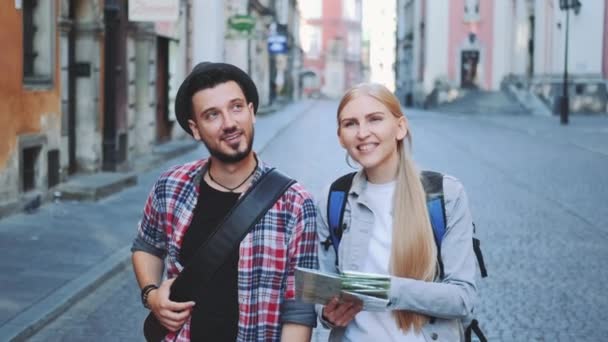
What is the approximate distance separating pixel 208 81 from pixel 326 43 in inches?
4418

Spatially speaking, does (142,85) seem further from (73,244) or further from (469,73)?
(469,73)

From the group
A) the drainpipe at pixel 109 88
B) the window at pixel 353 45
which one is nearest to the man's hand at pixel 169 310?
the drainpipe at pixel 109 88

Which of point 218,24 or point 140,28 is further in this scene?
point 218,24

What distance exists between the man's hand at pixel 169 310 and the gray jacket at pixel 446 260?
0.38m

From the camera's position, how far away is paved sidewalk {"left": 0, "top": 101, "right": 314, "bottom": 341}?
23.0 feet

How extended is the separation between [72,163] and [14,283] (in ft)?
26.8

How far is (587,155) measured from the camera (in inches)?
888

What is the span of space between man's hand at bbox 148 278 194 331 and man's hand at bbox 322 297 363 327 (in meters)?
0.37

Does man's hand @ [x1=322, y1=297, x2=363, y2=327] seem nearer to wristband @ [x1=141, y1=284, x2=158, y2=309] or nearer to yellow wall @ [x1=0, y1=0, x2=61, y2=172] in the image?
wristband @ [x1=141, y1=284, x2=158, y2=309]

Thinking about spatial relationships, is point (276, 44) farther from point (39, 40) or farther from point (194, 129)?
point (194, 129)

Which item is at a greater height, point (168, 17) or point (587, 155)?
point (168, 17)

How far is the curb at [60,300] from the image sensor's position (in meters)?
6.38

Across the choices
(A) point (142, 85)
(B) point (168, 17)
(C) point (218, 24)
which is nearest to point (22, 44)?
(B) point (168, 17)

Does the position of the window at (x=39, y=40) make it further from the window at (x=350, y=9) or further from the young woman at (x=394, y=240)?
the window at (x=350, y=9)
